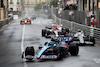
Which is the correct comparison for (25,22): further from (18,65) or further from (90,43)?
(18,65)

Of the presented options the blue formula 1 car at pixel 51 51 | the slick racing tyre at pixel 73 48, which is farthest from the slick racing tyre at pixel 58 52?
the slick racing tyre at pixel 73 48

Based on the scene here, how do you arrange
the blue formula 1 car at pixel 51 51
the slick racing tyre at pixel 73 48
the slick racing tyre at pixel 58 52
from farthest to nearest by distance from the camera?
the slick racing tyre at pixel 73 48, the slick racing tyre at pixel 58 52, the blue formula 1 car at pixel 51 51

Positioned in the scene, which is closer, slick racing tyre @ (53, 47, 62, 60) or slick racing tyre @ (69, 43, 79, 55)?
slick racing tyre @ (53, 47, 62, 60)

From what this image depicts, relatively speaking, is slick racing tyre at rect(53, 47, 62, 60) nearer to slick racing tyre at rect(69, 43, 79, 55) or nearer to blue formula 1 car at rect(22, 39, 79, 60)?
blue formula 1 car at rect(22, 39, 79, 60)

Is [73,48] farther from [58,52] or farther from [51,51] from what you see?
[58,52]

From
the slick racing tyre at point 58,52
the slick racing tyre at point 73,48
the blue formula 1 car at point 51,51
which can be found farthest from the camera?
the slick racing tyre at point 73,48

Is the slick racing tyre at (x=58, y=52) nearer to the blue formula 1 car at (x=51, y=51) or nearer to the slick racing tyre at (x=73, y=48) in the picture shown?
the blue formula 1 car at (x=51, y=51)

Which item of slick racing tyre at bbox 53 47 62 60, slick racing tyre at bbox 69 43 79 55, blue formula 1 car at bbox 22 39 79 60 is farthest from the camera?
slick racing tyre at bbox 69 43 79 55

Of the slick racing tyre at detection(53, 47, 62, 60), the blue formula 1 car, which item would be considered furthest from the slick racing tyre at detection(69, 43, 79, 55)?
the slick racing tyre at detection(53, 47, 62, 60)

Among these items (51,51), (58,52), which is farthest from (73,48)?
(58,52)

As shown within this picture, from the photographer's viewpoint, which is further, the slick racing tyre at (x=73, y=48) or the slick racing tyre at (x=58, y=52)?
the slick racing tyre at (x=73, y=48)

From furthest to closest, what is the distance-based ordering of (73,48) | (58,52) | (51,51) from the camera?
(73,48)
(51,51)
(58,52)

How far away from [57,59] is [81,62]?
4.31ft

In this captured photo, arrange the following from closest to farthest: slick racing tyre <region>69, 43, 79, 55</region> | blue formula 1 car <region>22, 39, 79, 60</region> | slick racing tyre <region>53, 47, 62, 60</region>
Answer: blue formula 1 car <region>22, 39, 79, 60</region> → slick racing tyre <region>53, 47, 62, 60</region> → slick racing tyre <region>69, 43, 79, 55</region>
